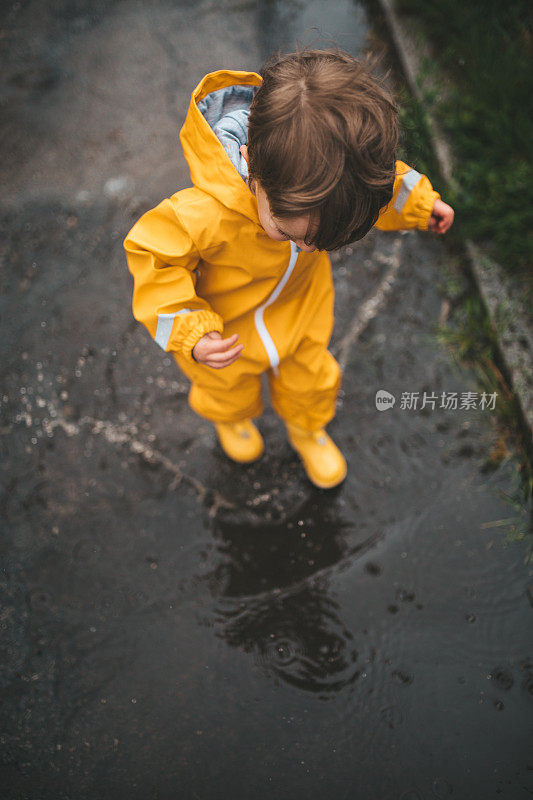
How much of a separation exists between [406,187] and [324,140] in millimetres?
532

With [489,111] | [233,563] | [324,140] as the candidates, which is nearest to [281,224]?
[324,140]

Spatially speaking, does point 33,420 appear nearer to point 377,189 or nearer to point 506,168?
point 377,189

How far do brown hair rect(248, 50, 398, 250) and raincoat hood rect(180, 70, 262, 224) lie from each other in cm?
11

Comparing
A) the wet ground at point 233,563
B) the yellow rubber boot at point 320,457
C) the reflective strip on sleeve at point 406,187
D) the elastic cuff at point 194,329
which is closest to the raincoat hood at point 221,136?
the elastic cuff at point 194,329

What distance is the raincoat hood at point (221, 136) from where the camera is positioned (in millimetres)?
1299

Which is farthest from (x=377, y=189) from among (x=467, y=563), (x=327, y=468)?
(x=467, y=563)

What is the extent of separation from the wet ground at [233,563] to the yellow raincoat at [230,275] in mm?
538

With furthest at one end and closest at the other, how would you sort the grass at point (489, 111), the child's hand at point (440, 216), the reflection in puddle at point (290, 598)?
the grass at point (489, 111)
the reflection in puddle at point (290, 598)
the child's hand at point (440, 216)

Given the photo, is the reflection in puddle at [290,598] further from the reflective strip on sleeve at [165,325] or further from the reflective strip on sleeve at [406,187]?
the reflective strip on sleeve at [406,187]

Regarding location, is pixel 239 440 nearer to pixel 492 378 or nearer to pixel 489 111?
pixel 492 378

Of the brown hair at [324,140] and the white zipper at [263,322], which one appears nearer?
the brown hair at [324,140]

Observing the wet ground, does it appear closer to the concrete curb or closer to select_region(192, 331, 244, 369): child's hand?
the concrete curb

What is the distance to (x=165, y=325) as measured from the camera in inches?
54.8

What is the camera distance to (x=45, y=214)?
9.03 feet
